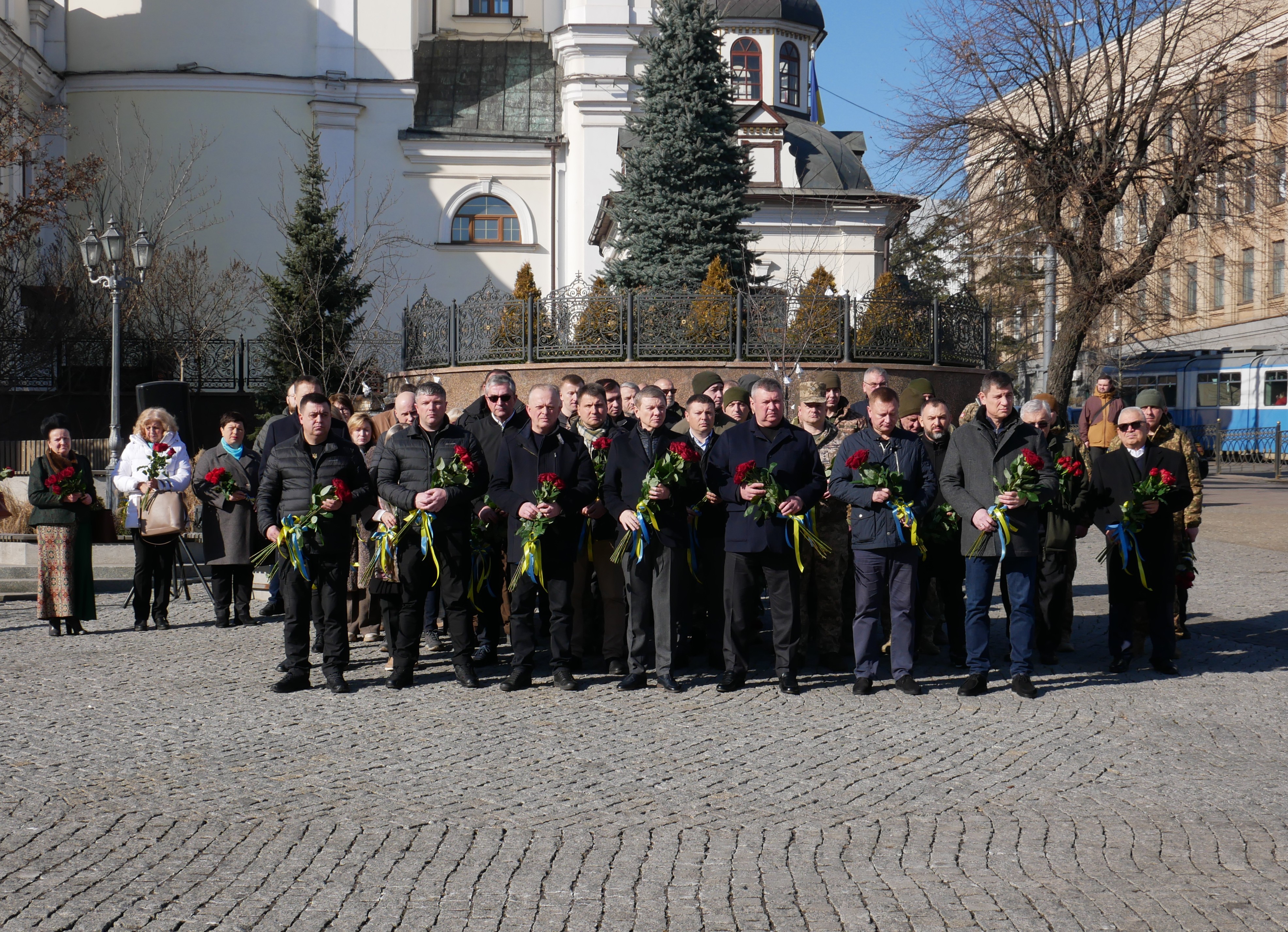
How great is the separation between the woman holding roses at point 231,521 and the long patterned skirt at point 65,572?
1014 mm

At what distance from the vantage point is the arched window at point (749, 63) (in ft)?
156

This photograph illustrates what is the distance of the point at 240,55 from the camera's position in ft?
137

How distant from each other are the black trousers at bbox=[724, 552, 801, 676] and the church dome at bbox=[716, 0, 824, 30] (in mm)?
41449

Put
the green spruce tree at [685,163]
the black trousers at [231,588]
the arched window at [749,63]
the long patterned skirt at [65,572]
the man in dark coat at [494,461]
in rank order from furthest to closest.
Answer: the arched window at [749,63], the green spruce tree at [685,163], the black trousers at [231,588], the long patterned skirt at [65,572], the man in dark coat at [494,461]

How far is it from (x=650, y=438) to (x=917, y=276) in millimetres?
60337

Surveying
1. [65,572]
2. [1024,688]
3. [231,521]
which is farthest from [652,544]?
[65,572]

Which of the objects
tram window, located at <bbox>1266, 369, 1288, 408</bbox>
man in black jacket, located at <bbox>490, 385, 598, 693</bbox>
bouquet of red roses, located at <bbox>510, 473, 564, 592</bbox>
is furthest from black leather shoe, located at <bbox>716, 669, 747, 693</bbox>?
tram window, located at <bbox>1266, 369, 1288, 408</bbox>

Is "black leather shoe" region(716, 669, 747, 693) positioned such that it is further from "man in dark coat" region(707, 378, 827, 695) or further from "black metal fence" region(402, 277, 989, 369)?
"black metal fence" region(402, 277, 989, 369)

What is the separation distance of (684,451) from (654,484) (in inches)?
11.5

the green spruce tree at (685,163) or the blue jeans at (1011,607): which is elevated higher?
the green spruce tree at (685,163)

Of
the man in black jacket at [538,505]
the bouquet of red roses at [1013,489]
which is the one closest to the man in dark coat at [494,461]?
the man in black jacket at [538,505]

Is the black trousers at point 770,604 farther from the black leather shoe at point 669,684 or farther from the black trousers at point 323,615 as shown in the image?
the black trousers at point 323,615

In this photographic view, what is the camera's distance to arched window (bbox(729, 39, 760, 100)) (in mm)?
47500

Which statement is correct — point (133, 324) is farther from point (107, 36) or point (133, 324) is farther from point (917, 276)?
point (917, 276)
